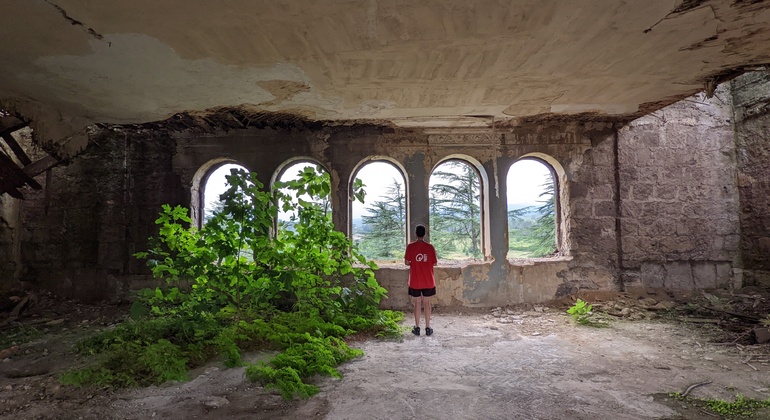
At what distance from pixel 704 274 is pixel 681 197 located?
4.13 feet

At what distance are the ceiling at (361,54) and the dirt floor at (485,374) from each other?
2.82 meters

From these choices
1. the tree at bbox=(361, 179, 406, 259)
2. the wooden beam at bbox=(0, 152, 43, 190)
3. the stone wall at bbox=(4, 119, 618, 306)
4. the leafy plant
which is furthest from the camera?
the tree at bbox=(361, 179, 406, 259)

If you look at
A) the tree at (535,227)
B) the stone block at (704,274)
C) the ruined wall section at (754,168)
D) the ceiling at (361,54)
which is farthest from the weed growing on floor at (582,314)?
the tree at (535,227)

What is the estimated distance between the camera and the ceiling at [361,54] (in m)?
2.51

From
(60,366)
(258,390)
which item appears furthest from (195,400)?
(60,366)

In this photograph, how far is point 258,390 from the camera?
2.79 meters

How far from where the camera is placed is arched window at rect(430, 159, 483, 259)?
11242 millimetres

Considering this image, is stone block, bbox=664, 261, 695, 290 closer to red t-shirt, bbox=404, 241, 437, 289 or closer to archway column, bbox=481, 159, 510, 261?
archway column, bbox=481, 159, 510, 261

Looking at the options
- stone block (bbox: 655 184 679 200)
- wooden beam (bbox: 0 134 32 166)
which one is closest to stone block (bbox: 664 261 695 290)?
stone block (bbox: 655 184 679 200)

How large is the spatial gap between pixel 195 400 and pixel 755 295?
726 centimetres

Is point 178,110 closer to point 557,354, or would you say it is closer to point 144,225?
point 144,225

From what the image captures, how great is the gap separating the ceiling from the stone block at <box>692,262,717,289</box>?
288 centimetres

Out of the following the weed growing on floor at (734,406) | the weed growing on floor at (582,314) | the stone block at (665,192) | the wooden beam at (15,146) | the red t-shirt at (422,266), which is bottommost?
the weed growing on floor at (734,406)

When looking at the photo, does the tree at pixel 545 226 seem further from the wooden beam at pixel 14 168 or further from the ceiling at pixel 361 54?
the wooden beam at pixel 14 168
